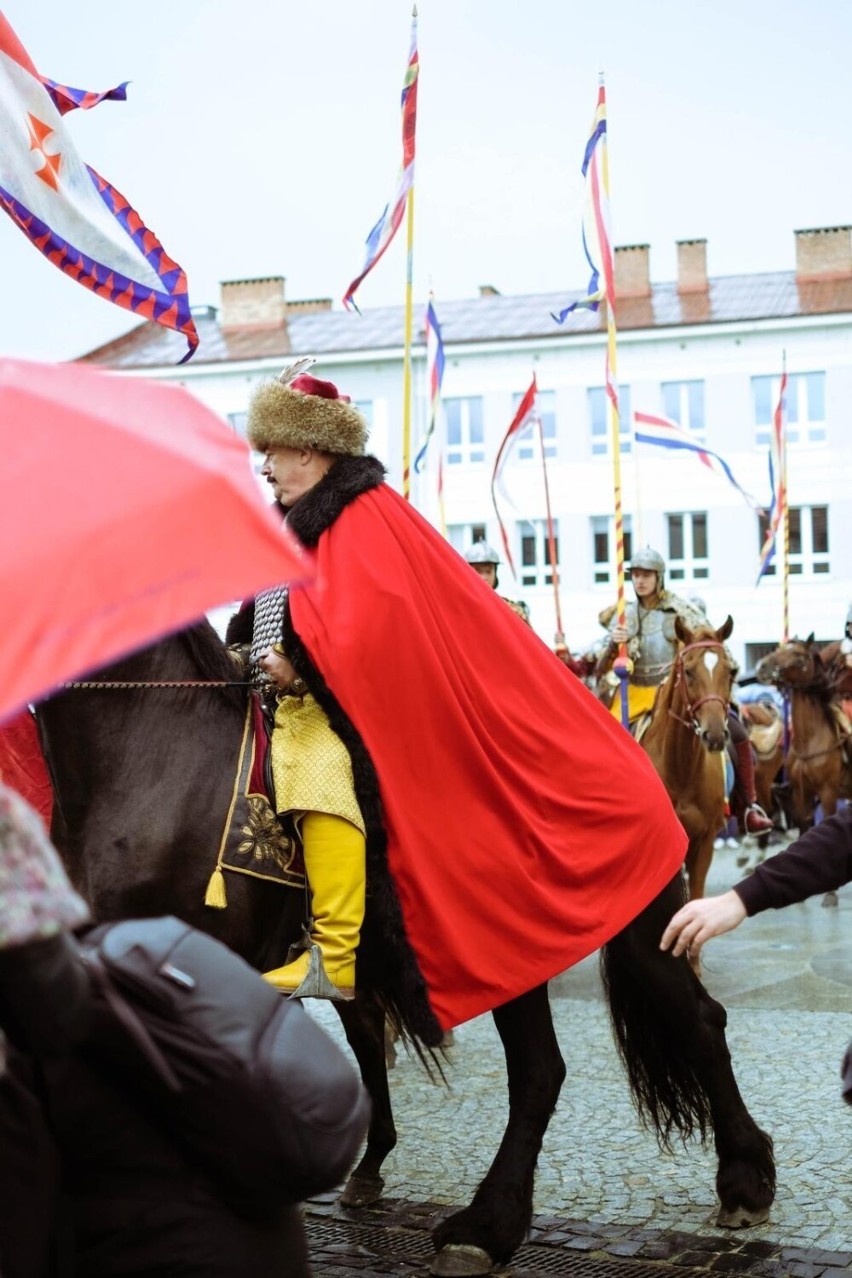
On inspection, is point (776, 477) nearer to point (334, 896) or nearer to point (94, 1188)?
point (334, 896)

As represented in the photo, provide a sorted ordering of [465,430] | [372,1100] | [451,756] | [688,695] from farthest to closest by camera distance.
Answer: [465,430] < [688,695] < [372,1100] < [451,756]

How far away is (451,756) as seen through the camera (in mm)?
4543

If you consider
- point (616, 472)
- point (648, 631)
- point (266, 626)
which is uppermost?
point (616, 472)

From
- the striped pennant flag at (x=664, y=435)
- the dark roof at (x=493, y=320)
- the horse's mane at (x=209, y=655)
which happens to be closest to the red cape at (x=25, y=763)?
the horse's mane at (x=209, y=655)

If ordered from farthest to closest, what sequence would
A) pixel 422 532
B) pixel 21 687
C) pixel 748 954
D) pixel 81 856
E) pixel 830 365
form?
pixel 830 365 → pixel 748 954 → pixel 422 532 → pixel 81 856 → pixel 21 687

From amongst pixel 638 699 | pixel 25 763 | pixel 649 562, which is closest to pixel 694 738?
pixel 638 699

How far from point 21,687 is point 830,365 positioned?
3986 centimetres

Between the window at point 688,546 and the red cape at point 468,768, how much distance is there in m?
35.7

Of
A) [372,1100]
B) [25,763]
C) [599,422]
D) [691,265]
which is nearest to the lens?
[25,763]

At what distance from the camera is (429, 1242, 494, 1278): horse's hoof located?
4422 millimetres

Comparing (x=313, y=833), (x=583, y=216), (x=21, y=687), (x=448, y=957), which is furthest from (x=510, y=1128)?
(x=583, y=216)

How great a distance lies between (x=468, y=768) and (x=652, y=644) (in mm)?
7184

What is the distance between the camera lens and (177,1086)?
206 centimetres

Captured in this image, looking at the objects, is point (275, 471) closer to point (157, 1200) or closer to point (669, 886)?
point (669, 886)
